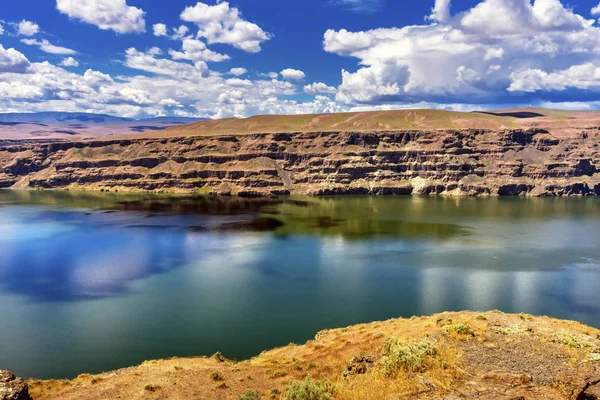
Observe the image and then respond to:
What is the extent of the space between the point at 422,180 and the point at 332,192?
135 feet

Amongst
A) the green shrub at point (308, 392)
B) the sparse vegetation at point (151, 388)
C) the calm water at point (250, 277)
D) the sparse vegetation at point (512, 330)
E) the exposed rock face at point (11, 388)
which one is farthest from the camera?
the calm water at point (250, 277)

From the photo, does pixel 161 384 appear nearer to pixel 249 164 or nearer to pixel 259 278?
pixel 259 278

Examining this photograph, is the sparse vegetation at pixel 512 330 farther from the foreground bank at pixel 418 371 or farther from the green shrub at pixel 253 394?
the green shrub at pixel 253 394

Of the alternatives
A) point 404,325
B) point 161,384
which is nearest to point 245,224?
point 404,325

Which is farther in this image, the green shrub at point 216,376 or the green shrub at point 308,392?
the green shrub at point 216,376

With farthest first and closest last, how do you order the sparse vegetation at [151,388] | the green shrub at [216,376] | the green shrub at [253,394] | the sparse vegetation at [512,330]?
the sparse vegetation at [512,330] → the green shrub at [216,376] → the sparse vegetation at [151,388] → the green shrub at [253,394]

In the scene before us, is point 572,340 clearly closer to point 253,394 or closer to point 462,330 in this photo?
point 462,330

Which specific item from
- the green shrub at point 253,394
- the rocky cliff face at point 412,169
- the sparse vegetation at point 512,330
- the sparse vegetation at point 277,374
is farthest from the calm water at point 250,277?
the rocky cliff face at point 412,169

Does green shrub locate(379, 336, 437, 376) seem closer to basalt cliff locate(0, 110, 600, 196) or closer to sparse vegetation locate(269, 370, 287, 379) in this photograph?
sparse vegetation locate(269, 370, 287, 379)

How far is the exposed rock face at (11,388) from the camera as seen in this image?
18953mm

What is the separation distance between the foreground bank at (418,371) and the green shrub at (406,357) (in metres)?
0.05

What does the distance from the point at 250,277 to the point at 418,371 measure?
4248 centimetres

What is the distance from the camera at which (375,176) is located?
184 metres

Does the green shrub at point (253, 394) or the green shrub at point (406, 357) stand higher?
the green shrub at point (406, 357)
